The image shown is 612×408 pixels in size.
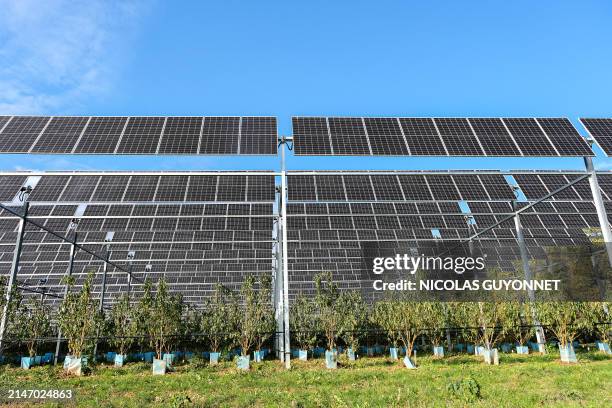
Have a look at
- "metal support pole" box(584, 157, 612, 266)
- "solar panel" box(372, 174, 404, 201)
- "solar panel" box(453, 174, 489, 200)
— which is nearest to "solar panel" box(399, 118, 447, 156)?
"solar panel" box(372, 174, 404, 201)

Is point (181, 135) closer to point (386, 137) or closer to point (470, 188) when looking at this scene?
point (386, 137)

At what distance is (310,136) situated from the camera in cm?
1341

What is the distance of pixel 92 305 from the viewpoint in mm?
14102

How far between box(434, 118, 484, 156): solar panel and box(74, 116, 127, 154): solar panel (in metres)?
10.8

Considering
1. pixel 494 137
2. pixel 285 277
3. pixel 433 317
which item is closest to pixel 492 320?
pixel 433 317

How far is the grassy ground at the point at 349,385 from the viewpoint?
7582 mm

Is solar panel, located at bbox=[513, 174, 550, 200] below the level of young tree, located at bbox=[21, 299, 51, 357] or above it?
above

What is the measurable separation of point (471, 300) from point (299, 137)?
338 inches

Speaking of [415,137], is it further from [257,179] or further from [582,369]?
[582,369]

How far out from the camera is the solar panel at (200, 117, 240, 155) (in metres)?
12.7

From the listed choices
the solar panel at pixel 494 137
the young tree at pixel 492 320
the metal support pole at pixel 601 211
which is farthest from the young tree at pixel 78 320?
the metal support pole at pixel 601 211

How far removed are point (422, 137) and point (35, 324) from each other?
17844 millimetres

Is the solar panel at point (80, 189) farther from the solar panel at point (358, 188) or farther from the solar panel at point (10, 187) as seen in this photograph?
the solar panel at point (358, 188)

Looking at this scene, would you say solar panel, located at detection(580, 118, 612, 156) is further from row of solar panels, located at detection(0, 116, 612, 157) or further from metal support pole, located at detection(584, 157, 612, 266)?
metal support pole, located at detection(584, 157, 612, 266)
